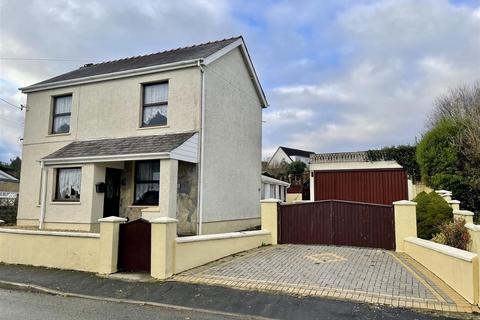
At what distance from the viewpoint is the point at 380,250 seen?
1105cm

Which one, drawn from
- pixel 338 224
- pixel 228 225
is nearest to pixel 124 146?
pixel 228 225

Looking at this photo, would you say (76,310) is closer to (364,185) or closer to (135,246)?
(135,246)

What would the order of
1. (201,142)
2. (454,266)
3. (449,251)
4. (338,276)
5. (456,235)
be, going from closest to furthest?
(454,266)
(449,251)
(338,276)
(456,235)
(201,142)

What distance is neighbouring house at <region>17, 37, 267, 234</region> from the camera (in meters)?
13.0

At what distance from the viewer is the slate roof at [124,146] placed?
1238 centimetres

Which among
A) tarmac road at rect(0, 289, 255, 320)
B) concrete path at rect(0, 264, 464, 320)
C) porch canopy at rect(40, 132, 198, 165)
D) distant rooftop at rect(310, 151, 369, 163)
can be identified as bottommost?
tarmac road at rect(0, 289, 255, 320)

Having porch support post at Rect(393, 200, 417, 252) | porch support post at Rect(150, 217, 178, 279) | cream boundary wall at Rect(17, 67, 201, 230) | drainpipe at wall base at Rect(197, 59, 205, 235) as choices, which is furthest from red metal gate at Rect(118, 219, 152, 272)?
porch support post at Rect(393, 200, 417, 252)

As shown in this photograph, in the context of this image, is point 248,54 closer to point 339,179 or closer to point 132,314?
point 339,179

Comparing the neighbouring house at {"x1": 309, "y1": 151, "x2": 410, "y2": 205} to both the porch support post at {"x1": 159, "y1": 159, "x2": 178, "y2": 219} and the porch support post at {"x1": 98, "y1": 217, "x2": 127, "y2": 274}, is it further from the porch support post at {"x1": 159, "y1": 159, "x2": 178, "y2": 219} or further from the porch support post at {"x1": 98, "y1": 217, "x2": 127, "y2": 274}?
the porch support post at {"x1": 98, "y1": 217, "x2": 127, "y2": 274}

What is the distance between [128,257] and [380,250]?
280 inches

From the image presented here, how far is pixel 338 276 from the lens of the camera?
26.6ft

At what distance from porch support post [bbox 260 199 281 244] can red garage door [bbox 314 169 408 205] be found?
25.6 ft

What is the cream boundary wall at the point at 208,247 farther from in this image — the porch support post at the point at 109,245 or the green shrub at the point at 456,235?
the green shrub at the point at 456,235

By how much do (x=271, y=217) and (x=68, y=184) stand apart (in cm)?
771
